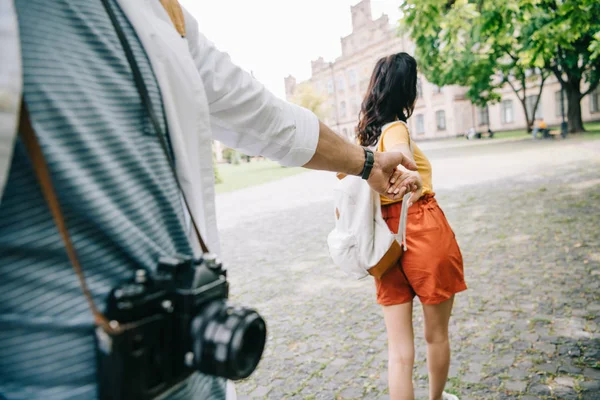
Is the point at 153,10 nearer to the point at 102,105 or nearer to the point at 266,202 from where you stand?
the point at 102,105

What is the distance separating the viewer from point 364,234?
7.94 ft

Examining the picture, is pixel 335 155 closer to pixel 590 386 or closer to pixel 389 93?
pixel 389 93

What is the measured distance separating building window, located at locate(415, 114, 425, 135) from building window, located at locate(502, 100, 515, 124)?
8.53 meters

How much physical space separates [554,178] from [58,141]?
42.2ft

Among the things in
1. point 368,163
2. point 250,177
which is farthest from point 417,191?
point 250,177

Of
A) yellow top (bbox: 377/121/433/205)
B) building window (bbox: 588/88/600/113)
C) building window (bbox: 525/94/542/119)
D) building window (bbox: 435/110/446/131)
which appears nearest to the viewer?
yellow top (bbox: 377/121/433/205)

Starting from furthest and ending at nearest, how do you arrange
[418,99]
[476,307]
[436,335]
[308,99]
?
[418,99] < [308,99] < [476,307] < [436,335]

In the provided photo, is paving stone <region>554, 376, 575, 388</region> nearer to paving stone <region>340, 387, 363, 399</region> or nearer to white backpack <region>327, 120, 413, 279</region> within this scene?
paving stone <region>340, 387, 363, 399</region>

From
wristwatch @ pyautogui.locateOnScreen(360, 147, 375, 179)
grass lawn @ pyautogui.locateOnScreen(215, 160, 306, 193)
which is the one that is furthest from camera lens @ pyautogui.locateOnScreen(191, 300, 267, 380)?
grass lawn @ pyautogui.locateOnScreen(215, 160, 306, 193)

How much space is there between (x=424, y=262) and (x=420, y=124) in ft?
174

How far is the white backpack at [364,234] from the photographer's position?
239cm

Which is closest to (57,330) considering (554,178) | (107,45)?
(107,45)

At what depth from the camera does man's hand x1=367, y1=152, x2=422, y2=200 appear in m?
1.96

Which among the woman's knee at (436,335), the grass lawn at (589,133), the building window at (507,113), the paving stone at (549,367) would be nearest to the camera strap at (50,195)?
the woman's knee at (436,335)
